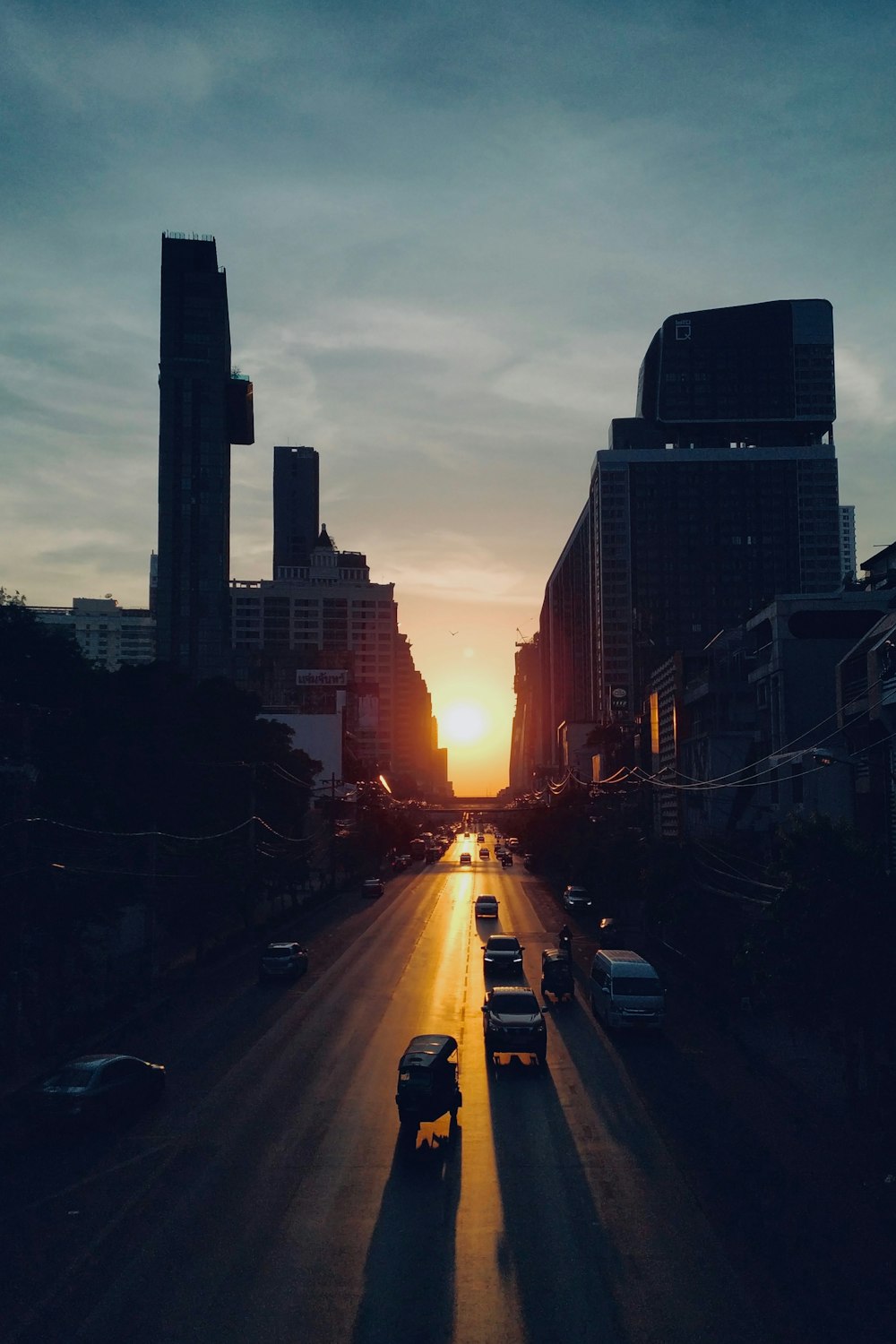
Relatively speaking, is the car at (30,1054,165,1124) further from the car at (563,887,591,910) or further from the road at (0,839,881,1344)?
the car at (563,887,591,910)

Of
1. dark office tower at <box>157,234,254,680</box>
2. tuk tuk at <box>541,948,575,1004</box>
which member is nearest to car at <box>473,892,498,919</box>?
tuk tuk at <box>541,948,575,1004</box>

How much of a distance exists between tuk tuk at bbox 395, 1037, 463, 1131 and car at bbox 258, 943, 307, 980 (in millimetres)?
23108

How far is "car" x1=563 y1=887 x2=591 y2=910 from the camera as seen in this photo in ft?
263

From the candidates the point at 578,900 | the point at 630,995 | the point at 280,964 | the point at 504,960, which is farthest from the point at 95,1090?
the point at 578,900

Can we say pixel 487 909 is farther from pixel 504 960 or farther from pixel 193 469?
pixel 193 469

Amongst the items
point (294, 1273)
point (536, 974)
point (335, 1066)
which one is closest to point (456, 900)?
point (536, 974)

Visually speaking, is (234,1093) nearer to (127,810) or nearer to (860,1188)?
(860,1188)

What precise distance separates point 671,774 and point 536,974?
34.8 metres

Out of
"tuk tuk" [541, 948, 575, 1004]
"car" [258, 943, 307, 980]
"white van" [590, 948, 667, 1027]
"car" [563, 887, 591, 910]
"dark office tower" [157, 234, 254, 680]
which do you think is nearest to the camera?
"white van" [590, 948, 667, 1027]

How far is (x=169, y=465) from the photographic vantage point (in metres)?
184

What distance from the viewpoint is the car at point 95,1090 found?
2528 cm

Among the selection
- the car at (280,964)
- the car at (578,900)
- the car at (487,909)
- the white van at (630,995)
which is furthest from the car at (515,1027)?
the car at (578,900)

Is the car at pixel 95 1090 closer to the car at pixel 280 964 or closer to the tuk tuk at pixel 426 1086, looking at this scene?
the tuk tuk at pixel 426 1086

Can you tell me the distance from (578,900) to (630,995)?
4399 cm
